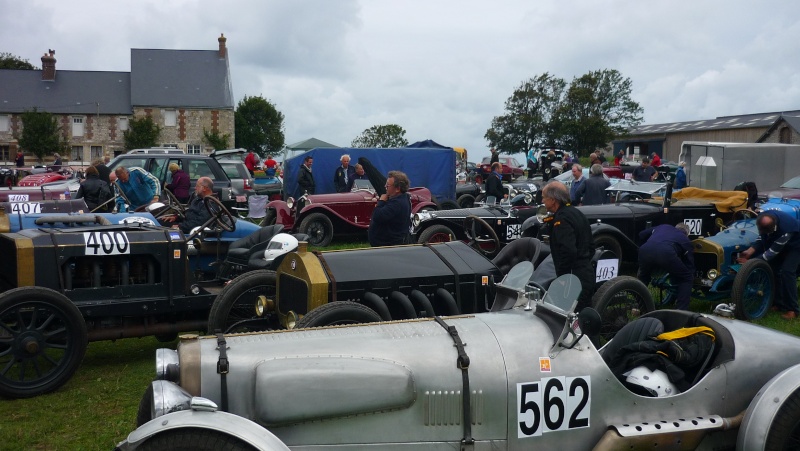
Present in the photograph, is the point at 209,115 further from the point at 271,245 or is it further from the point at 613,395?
the point at 613,395

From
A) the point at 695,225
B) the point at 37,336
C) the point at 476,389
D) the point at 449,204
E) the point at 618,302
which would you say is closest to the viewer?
the point at 476,389

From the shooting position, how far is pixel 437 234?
11891mm

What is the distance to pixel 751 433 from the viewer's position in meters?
3.62

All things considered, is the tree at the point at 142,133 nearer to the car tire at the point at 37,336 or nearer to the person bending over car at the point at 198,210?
the person bending over car at the point at 198,210

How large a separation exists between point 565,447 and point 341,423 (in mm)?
1076

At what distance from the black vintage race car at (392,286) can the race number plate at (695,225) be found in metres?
4.60

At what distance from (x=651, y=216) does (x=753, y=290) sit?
2630mm

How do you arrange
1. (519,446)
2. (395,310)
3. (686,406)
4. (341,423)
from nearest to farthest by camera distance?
(341,423), (519,446), (686,406), (395,310)

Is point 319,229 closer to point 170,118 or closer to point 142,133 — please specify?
point 142,133

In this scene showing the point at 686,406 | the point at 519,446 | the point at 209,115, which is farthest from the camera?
the point at 209,115

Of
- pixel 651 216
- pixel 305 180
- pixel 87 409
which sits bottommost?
pixel 87 409

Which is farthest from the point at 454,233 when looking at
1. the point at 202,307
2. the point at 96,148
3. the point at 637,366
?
the point at 96,148

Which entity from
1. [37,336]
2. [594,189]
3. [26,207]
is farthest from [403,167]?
[37,336]

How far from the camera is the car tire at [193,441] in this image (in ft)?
9.22
